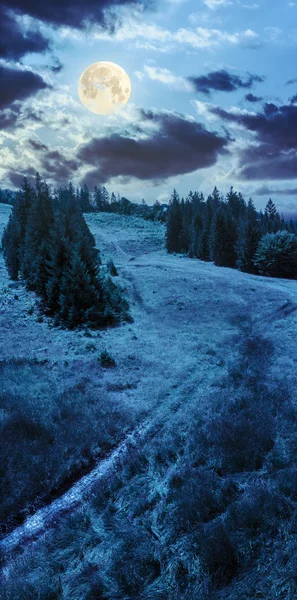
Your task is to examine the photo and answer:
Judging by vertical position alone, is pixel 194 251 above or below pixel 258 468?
above

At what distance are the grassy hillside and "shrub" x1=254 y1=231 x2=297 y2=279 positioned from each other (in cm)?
2102

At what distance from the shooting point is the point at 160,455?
10828 millimetres

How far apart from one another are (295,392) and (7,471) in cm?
1035

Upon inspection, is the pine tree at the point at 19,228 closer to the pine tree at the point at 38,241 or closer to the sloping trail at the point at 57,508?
the pine tree at the point at 38,241

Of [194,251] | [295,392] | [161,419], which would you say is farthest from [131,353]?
[194,251]

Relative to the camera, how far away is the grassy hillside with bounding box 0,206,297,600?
659 centimetres

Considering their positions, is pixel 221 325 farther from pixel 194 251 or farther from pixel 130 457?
pixel 194 251

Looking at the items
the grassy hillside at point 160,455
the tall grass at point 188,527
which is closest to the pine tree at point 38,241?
the grassy hillside at point 160,455

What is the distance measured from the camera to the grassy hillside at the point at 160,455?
21.6 feet

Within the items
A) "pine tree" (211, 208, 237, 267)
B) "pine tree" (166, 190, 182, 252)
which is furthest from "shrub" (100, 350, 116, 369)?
"pine tree" (166, 190, 182, 252)

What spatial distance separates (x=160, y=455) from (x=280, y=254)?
3869 centimetres

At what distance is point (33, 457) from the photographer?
11.1 metres

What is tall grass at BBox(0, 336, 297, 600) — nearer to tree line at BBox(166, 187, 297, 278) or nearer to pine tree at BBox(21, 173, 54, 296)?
pine tree at BBox(21, 173, 54, 296)

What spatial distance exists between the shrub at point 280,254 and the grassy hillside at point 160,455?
21.0 meters
